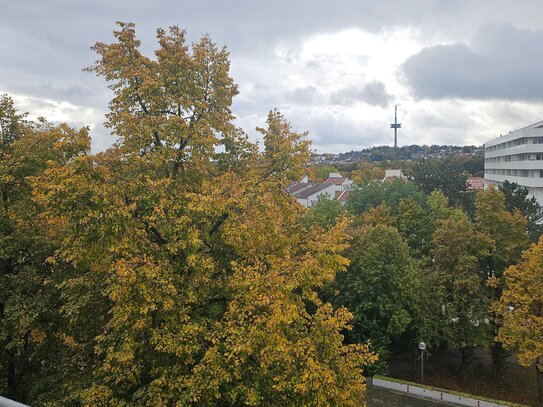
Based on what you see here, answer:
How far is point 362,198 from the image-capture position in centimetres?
3488

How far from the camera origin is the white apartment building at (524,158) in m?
43.9

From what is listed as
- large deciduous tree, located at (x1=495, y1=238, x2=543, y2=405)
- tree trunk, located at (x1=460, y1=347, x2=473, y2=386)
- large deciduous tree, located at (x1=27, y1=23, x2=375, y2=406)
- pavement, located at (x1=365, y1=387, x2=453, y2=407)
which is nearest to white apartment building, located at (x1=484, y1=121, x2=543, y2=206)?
tree trunk, located at (x1=460, y1=347, x2=473, y2=386)

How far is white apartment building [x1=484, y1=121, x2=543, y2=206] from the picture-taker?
43875 millimetres

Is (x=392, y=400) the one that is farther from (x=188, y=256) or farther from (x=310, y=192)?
(x=310, y=192)

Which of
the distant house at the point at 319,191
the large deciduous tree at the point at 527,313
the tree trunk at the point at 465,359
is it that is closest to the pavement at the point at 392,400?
the large deciduous tree at the point at 527,313

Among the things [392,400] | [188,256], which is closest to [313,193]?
[392,400]

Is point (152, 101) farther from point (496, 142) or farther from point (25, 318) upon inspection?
point (496, 142)

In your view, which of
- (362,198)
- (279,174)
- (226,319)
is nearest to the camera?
(226,319)

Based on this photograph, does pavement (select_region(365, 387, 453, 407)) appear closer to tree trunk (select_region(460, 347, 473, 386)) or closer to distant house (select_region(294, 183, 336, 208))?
tree trunk (select_region(460, 347, 473, 386))

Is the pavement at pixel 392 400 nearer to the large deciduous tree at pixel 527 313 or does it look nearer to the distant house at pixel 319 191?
the large deciduous tree at pixel 527 313

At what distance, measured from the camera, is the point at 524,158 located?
46875 mm

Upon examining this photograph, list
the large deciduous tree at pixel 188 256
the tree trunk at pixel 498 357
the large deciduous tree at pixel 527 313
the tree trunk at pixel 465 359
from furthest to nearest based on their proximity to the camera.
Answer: the tree trunk at pixel 498 357
the tree trunk at pixel 465 359
the large deciduous tree at pixel 527 313
the large deciduous tree at pixel 188 256

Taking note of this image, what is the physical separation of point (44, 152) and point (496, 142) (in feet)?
204

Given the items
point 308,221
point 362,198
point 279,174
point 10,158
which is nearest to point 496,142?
point 362,198
